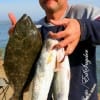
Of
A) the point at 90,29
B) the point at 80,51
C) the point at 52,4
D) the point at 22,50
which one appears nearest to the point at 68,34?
the point at 90,29

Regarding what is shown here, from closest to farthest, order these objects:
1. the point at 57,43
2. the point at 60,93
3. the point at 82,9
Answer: the point at 57,43 → the point at 60,93 → the point at 82,9

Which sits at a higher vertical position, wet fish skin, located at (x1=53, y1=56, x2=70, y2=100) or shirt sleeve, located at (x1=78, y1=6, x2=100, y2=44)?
shirt sleeve, located at (x1=78, y1=6, x2=100, y2=44)

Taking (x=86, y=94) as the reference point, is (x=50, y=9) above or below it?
above

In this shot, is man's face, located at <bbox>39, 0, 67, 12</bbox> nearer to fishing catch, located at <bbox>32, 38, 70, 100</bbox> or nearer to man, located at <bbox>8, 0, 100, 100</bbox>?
man, located at <bbox>8, 0, 100, 100</bbox>

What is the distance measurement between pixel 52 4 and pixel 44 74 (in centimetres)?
76

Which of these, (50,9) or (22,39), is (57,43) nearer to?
(22,39)

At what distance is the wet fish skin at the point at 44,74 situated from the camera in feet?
12.4

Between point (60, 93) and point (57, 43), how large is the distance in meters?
0.52

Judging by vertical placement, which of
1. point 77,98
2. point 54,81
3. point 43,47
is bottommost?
point 77,98

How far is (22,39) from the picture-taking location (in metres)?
3.80

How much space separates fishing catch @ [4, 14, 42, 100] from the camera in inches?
148

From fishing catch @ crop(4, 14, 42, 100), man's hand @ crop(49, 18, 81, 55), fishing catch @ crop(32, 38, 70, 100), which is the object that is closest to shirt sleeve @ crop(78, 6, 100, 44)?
man's hand @ crop(49, 18, 81, 55)

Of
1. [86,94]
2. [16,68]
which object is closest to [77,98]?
[86,94]

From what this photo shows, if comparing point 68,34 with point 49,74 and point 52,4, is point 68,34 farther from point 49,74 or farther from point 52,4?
point 52,4
